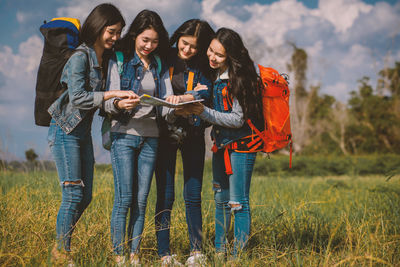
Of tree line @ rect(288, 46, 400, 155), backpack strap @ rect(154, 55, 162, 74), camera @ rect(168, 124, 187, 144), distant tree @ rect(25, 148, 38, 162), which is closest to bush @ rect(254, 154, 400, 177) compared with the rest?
tree line @ rect(288, 46, 400, 155)

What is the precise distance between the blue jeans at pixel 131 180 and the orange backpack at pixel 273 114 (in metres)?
0.86

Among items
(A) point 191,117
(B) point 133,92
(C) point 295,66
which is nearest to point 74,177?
(B) point 133,92

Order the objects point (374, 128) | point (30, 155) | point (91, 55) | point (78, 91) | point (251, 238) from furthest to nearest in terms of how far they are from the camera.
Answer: point (374, 128), point (30, 155), point (251, 238), point (91, 55), point (78, 91)

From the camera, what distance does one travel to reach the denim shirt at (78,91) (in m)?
2.30

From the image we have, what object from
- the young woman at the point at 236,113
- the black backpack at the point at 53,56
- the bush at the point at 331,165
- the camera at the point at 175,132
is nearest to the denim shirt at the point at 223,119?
the young woman at the point at 236,113

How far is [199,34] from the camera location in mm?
2730

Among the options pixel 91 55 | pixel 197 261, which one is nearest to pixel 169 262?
pixel 197 261

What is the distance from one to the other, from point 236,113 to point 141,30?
3.10 ft

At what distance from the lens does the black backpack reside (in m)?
2.32

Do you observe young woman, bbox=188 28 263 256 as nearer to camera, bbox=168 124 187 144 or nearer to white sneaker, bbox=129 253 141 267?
camera, bbox=168 124 187 144

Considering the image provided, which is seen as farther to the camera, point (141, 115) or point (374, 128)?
point (374, 128)

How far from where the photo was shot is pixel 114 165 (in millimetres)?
2514

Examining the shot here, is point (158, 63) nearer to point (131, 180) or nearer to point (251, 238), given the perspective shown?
point (131, 180)

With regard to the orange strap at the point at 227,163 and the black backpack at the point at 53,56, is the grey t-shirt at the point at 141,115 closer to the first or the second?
the black backpack at the point at 53,56
